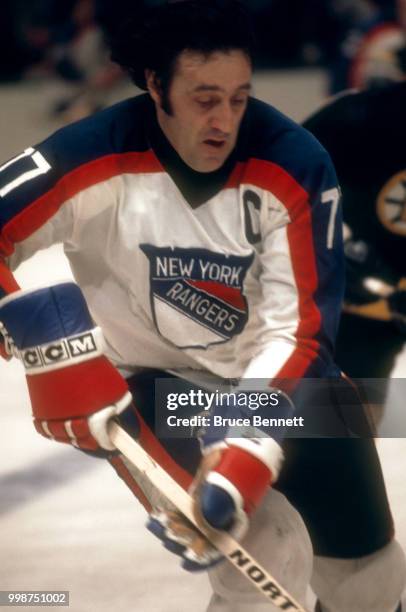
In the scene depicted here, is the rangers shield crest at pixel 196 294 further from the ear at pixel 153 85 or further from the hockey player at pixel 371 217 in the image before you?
the hockey player at pixel 371 217

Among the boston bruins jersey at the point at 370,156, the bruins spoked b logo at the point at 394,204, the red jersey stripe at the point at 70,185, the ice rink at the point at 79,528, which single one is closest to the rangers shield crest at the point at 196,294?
the red jersey stripe at the point at 70,185

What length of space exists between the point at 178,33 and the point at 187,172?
177mm

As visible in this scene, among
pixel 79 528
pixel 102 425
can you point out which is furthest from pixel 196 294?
pixel 79 528

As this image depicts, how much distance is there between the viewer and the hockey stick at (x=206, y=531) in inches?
54.1

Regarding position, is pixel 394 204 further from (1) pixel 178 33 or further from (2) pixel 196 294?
(1) pixel 178 33

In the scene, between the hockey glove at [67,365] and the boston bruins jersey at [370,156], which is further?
the boston bruins jersey at [370,156]

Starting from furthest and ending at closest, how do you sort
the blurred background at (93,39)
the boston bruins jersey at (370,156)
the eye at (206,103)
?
1. the blurred background at (93,39)
2. the boston bruins jersey at (370,156)
3. the eye at (206,103)

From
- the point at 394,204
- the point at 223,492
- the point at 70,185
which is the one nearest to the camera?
the point at 223,492

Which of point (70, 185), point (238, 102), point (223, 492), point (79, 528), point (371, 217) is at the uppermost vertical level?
point (238, 102)

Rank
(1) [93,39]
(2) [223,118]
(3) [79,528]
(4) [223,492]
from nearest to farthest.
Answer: (4) [223,492], (2) [223,118], (3) [79,528], (1) [93,39]

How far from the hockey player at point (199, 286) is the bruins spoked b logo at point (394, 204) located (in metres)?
0.92

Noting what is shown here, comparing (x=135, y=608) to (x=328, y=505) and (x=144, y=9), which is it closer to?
(x=328, y=505)

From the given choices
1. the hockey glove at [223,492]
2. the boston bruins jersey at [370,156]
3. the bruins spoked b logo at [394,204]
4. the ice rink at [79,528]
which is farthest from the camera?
the bruins spoked b logo at [394,204]

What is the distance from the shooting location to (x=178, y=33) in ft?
4.81
